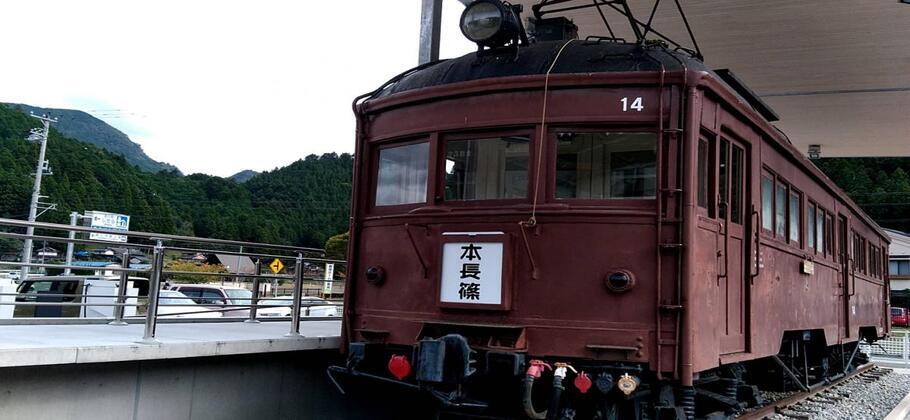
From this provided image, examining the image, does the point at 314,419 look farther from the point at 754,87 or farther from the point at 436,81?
the point at 754,87

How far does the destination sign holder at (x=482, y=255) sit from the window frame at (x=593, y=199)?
43cm

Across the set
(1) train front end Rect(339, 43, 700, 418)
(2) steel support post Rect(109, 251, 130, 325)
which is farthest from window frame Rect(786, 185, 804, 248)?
(2) steel support post Rect(109, 251, 130, 325)

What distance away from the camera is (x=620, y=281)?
5258 mm

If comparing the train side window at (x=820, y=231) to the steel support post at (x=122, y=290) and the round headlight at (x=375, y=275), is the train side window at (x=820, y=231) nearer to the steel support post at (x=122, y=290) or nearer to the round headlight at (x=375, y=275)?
the round headlight at (x=375, y=275)

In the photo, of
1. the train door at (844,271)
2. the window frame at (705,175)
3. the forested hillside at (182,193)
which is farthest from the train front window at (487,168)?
the forested hillside at (182,193)

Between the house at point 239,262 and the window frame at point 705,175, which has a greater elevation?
the window frame at point 705,175

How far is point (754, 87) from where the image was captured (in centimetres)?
1847

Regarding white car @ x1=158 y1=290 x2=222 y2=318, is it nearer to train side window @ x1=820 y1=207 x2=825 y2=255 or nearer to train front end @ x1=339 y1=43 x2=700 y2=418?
train front end @ x1=339 y1=43 x2=700 y2=418

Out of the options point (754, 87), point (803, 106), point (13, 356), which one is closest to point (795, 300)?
point (13, 356)

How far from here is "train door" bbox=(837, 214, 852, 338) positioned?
1096 cm

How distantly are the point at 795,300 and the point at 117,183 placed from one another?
6985 centimetres

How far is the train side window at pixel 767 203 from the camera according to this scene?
6883 millimetres

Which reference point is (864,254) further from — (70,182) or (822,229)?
(70,182)

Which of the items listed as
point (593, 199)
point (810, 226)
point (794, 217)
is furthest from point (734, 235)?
point (810, 226)
